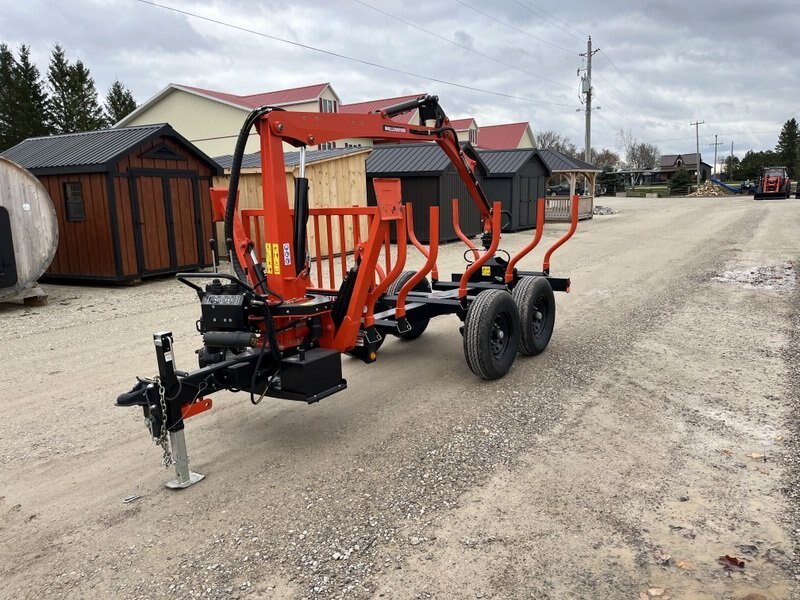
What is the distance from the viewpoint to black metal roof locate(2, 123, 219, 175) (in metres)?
11.5

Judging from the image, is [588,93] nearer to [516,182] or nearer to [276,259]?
[516,182]

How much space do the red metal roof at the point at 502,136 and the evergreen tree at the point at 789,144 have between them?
41.2 metres

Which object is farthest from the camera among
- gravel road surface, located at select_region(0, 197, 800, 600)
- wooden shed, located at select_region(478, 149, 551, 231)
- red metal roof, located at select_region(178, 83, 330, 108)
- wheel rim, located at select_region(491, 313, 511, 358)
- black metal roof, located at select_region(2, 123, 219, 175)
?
red metal roof, located at select_region(178, 83, 330, 108)

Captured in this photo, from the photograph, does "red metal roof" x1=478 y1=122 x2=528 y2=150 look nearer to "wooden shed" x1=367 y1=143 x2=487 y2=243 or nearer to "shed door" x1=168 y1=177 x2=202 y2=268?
"wooden shed" x1=367 y1=143 x2=487 y2=243

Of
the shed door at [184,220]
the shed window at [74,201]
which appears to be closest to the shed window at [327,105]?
the shed door at [184,220]

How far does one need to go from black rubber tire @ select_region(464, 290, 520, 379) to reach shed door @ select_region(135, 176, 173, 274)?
8.51 meters

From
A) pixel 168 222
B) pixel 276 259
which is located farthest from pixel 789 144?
pixel 276 259

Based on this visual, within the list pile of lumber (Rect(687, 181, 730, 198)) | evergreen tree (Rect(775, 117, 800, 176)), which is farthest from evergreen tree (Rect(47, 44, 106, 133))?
evergreen tree (Rect(775, 117, 800, 176))

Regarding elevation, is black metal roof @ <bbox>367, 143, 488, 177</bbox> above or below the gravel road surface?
above

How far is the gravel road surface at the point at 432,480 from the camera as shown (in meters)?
3.04

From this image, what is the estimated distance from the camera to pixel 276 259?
14.5ft

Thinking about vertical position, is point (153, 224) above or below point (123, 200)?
below

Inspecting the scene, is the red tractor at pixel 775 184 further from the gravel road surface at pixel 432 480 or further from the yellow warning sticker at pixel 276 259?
the yellow warning sticker at pixel 276 259

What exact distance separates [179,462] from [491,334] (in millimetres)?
3038
